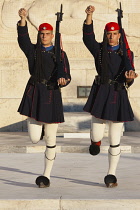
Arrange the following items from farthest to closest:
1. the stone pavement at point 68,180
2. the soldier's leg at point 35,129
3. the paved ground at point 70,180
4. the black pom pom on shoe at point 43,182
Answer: the soldier's leg at point 35,129
the black pom pom on shoe at point 43,182
the paved ground at point 70,180
the stone pavement at point 68,180

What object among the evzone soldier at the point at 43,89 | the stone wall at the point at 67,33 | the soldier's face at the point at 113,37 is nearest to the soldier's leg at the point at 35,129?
the evzone soldier at the point at 43,89

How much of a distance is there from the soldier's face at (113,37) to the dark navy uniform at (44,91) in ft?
1.93

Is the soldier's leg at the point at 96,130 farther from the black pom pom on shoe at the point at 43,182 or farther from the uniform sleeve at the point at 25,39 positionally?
the uniform sleeve at the point at 25,39

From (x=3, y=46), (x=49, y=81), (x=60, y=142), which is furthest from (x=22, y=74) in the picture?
(x=49, y=81)

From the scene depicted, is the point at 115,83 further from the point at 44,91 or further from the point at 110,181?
the point at 110,181

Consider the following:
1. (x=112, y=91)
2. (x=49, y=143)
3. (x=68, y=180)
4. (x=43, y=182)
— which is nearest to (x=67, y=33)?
(x=68, y=180)

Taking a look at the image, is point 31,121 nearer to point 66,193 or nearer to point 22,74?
point 66,193

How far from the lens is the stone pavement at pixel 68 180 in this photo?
6539 mm

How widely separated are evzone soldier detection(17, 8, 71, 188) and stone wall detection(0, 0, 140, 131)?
25.6ft

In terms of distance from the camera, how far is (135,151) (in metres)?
11.6

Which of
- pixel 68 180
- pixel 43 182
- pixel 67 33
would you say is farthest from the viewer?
pixel 67 33

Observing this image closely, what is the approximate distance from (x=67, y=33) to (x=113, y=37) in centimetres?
846

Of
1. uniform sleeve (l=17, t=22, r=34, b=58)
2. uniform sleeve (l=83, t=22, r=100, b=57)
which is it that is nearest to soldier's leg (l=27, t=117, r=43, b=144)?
uniform sleeve (l=17, t=22, r=34, b=58)

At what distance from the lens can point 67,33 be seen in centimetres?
1595
